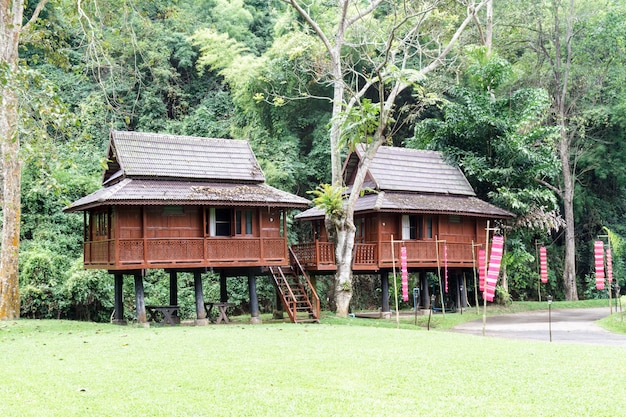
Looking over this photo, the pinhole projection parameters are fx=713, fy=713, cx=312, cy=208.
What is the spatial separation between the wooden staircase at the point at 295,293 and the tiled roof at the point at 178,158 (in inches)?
123

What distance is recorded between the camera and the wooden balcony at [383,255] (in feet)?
78.6

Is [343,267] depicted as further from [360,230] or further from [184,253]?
[184,253]

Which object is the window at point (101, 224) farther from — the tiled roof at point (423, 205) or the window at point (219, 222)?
the tiled roof at point (423, 205)

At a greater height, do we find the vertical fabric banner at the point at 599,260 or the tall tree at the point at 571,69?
the tall tree at the point at 571,69

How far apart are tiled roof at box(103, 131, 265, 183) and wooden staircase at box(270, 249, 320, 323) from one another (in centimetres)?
313

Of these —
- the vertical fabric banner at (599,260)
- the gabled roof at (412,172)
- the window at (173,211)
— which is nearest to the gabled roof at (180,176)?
the window at (173,211)

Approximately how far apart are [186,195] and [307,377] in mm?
11309

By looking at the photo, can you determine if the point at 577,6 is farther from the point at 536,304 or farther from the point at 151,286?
the point at 151,286

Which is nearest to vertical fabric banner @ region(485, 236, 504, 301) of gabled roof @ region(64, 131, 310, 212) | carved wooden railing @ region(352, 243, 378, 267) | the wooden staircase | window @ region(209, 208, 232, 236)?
the wooden staircase

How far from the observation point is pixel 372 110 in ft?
75.6

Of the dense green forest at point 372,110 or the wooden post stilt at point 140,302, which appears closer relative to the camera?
the wooden post stilt at point 140,302

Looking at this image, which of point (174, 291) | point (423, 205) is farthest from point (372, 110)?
point (174, 291)

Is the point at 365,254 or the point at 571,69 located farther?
the point at 571,69

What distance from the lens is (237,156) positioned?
23781 millimetres
